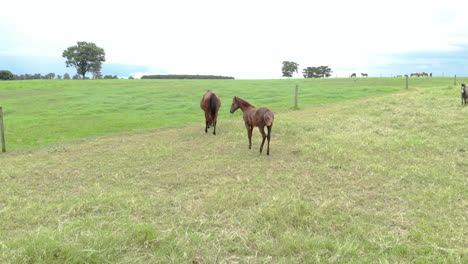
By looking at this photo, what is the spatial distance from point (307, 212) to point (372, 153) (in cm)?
516

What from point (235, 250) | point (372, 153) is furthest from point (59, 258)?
point (372, 153)

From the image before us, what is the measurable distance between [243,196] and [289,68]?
90138 mm

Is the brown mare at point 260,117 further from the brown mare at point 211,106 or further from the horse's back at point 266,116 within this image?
the brown mare at point 211,106

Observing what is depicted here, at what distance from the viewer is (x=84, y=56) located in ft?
232

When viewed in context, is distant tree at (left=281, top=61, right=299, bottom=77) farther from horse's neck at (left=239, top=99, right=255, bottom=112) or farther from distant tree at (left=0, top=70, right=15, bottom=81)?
horse's neck at (left=239, top=99, right=255, bottom=112)

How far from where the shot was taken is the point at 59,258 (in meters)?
3.49

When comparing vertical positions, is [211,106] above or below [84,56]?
below

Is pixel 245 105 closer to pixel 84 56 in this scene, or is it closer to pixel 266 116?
pixel 266 116

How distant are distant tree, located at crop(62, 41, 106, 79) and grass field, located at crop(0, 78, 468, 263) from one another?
67.3 meters

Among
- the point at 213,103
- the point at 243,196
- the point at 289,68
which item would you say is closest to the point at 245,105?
the point at 213,103

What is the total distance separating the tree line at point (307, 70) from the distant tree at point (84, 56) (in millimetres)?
54120

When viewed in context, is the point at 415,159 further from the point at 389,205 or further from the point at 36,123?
the point at 36,123

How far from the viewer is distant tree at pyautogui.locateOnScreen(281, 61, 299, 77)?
91312 mm

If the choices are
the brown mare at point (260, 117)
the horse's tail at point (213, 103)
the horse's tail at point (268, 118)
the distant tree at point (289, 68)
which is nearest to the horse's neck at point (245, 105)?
the brown mare at point (260, 117)
